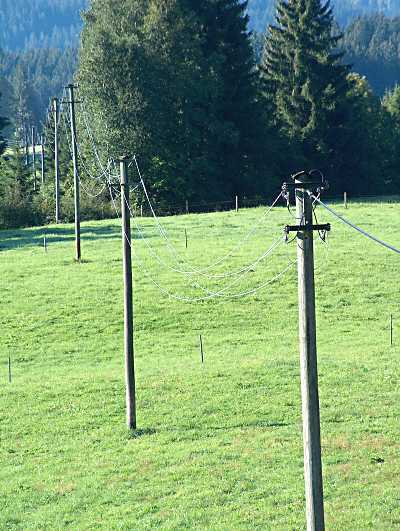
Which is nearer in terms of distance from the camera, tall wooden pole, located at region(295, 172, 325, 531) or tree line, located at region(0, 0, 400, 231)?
tall wooden pole, located at region(295, 172, 325, 531)

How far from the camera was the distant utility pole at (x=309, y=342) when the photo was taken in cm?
858

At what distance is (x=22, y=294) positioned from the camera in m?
32.4

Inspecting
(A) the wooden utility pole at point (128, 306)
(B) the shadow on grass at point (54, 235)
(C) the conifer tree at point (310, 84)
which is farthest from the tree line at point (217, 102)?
(A) the wooden utility pole at point (128, 306)

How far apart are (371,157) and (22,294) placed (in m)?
59.1

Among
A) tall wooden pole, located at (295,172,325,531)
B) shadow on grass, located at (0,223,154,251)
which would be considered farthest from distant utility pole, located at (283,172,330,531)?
shadow on grass, located at (0,223,154,251)

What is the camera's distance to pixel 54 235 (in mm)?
48344

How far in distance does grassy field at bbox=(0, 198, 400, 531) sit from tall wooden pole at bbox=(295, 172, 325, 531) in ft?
10.6

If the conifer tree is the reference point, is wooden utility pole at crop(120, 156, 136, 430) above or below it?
below

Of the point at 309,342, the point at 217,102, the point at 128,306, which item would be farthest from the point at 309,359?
the point at 217,102

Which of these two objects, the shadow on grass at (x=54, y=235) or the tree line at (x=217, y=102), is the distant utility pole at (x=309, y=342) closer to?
the shadow on grass at (x=54, y=235)

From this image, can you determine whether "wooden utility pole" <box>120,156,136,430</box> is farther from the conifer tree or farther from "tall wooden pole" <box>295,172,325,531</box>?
the conifer tree

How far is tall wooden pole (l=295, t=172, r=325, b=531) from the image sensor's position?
8.59 m

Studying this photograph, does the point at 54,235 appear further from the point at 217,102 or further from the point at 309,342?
the point at 309,342

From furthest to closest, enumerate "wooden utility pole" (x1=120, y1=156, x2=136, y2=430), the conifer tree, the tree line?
1. the conifer tree
2. the tree line
3. "wooden utility pole" (x1=120, y1=156, x2=136, y2=430)
